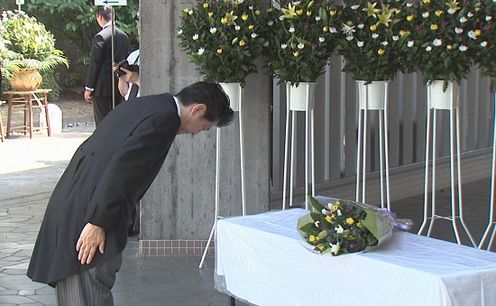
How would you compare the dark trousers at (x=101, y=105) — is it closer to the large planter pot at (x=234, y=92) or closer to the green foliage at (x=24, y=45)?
the large planter pot at (x=234, y=92)

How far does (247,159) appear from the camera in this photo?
21.7ft

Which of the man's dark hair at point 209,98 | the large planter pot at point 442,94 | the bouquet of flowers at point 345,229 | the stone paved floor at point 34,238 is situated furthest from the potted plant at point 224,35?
the bouquet of flowers at point 345,229

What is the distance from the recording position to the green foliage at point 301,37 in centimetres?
547

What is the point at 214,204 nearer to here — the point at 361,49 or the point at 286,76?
the point at 286,76

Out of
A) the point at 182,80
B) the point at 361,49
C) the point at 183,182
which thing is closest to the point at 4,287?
the point at 183,182

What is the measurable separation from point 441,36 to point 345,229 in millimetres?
2114

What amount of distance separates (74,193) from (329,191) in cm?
475

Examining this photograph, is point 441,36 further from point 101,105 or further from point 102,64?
point 101,105

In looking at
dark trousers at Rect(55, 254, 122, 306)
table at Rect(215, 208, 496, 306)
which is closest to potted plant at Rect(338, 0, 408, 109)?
table at Rect(215, 208, 496, 306)

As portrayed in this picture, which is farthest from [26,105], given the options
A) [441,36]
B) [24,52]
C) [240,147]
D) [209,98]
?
[209,98]

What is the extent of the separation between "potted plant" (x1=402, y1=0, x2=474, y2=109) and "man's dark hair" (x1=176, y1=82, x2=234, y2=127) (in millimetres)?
2016

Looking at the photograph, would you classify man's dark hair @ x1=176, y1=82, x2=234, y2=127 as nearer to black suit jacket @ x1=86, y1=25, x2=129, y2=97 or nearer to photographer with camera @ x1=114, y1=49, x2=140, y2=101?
photographer with camera @ x1=114, y1=49, x2=140, y2=101

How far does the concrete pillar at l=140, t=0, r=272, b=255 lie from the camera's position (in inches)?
A: 256

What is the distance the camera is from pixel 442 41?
5215 millimetres
